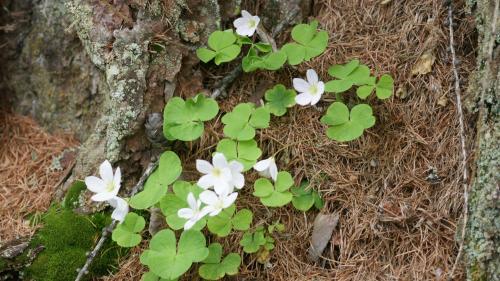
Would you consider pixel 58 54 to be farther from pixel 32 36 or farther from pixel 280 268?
pixel 280 268

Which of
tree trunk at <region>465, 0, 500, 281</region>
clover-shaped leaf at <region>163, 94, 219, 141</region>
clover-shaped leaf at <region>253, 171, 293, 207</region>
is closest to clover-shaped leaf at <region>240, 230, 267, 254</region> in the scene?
clover-shaped leaf at <region>253, 171, 293, 207</region>

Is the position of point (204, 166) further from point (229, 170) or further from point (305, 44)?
point (305, 44)

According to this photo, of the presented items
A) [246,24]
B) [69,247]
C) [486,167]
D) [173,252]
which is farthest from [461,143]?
[69,247]

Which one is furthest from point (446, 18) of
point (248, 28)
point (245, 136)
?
point (245, 136)

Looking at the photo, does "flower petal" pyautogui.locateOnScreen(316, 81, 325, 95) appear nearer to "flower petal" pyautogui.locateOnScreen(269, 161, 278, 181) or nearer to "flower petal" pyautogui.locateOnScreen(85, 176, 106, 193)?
"flower petal" pyautogui.locateOnScreen(269, 161, 278, 181)

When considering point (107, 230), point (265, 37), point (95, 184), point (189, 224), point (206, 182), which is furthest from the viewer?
point (265, 37)

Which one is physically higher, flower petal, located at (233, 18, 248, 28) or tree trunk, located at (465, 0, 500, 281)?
flower petal, located at (233, 18, 248, 28)
